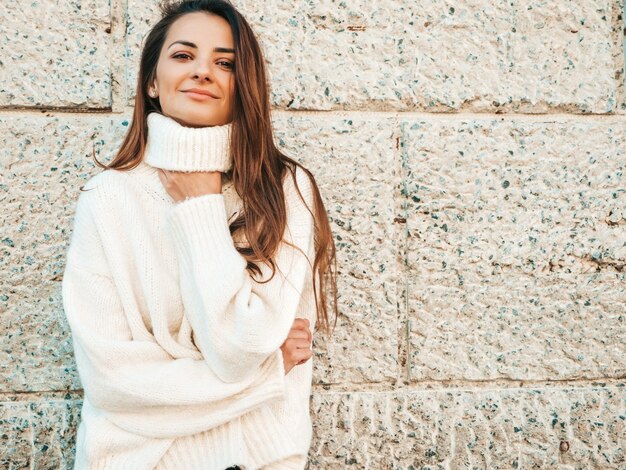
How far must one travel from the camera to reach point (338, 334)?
2.53 meters

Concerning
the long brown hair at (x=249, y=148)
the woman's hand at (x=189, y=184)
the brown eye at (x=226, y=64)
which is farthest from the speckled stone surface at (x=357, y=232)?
the woman's hand at (x=189, y=184)

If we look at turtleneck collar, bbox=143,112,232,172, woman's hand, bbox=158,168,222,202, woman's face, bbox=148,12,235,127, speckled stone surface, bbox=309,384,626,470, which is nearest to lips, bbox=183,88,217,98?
woman's face, bbox=148,12,235,127

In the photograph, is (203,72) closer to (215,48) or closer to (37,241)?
(215,48)

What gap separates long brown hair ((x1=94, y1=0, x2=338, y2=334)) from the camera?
81.3 inches

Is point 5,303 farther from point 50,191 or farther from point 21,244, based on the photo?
point 50,191

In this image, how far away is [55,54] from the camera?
2510 millimetres

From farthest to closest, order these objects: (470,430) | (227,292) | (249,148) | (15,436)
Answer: (470,430) < (15,436) < (249,148) < (227,292)

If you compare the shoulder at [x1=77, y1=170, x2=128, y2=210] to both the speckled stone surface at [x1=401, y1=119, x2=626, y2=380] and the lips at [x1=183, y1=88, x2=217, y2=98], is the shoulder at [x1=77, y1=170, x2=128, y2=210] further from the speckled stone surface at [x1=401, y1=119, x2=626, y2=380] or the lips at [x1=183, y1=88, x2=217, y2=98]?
the speckled stone surface at [x1=401, y1=119, x2=626, y2=380]

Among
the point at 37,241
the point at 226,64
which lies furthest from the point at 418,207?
the point at 37,241

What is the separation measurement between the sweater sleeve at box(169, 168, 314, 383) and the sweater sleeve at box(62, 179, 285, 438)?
0.22ft

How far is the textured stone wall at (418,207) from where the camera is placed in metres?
2.48

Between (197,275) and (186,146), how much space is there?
41cm

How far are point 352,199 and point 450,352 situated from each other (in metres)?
0.68

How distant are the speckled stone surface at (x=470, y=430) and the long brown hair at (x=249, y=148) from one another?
0.51 metres
